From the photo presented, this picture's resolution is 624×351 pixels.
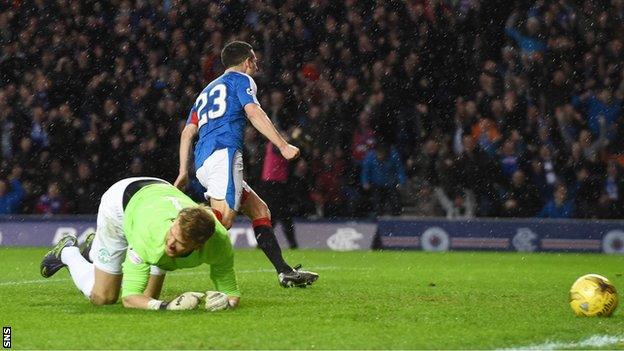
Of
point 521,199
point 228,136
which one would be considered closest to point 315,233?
point 521,199

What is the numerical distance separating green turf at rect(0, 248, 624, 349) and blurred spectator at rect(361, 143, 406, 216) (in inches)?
163

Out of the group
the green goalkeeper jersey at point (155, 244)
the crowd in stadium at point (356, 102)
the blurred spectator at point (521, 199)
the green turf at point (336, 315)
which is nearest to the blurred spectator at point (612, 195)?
the crowd in stadium at point (356, 102)

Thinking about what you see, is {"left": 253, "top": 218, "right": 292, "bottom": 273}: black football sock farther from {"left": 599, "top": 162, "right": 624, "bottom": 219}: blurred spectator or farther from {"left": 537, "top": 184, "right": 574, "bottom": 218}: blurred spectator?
{"left": 599, "top": 162, "right": 624, "bottom": 219}: blurred spectator

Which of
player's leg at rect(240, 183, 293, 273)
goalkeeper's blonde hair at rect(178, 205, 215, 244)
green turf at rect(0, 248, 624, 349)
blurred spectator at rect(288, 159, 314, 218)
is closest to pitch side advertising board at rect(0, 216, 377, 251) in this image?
blurred spectator at rect(288, 159, 314, 218)

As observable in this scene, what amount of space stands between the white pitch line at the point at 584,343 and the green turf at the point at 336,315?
0.33 feet

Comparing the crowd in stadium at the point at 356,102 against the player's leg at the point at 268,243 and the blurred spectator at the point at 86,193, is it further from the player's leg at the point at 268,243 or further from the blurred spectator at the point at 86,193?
the player's leg at the point at 268,243

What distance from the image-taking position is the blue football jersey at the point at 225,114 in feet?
31.3

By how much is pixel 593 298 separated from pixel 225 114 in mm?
3374

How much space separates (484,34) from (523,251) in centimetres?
330

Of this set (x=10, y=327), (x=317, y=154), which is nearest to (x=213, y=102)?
(x=10, y=327)

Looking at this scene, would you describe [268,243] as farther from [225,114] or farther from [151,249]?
[151,249]

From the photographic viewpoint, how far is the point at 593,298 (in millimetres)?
7738

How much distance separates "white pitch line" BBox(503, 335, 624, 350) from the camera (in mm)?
6379

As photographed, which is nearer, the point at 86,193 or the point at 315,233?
the point at 315,233
